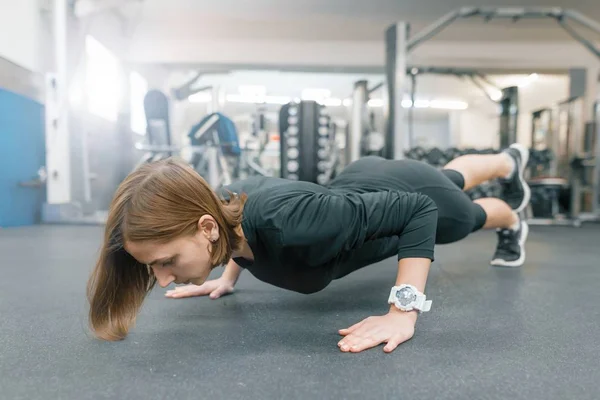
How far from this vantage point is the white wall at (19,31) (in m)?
3.07

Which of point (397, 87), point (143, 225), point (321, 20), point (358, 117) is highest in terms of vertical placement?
point (321, 20)

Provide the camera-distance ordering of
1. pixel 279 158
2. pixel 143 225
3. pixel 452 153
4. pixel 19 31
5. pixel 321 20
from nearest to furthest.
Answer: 1. pixel 143 225
2. pixel 19 31
3. pixel 452 153
4. pixel 279 158
5. pixel 321 20

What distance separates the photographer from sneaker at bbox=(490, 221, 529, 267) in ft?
4.69

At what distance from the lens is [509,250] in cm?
147

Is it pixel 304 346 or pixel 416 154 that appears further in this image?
pixel 416 154

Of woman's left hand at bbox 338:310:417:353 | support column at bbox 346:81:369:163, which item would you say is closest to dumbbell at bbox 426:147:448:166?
support column at bbox 346:81:369:163

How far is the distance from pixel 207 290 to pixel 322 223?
0.47 m

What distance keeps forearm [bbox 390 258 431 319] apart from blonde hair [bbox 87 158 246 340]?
29 centimetres

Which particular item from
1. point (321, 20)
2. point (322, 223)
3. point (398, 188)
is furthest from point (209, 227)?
point (321, 20)

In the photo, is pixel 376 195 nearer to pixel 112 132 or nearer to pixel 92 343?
pixel 92 343

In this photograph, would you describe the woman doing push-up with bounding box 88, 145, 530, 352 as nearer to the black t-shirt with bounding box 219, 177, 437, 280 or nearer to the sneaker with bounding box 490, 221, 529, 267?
the black t-shirt with bounding box 219, 177, 437, 280

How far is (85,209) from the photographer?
132 inches

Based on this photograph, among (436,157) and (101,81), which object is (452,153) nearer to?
(436,157)

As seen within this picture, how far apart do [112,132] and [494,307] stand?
4.10 meters
